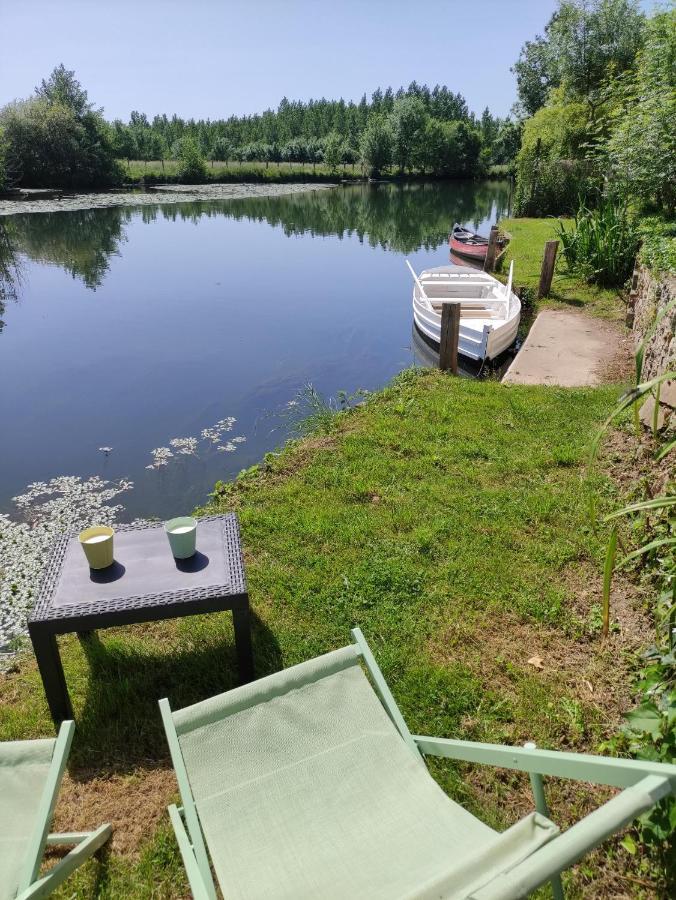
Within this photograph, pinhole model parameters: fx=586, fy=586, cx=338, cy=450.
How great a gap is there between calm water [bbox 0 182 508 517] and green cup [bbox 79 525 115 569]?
10.8 feet

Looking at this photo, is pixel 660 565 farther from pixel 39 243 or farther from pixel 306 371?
pixel 39 243

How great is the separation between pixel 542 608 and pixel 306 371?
750cm

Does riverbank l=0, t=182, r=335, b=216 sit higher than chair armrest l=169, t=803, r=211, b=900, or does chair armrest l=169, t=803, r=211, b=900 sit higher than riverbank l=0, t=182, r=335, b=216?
riverbank l=0, t=182, r=335, b=216

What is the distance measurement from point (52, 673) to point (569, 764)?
2.39 metres

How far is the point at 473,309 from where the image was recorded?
422 inches

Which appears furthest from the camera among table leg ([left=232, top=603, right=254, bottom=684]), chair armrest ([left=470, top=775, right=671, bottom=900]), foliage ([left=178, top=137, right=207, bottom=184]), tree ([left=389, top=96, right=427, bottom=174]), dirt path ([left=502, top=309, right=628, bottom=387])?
tree ([left=389, top=96, right=427, bottom=174])

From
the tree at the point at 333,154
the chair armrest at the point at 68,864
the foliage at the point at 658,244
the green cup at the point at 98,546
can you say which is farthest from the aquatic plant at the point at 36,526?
the tree at the point at 333,154

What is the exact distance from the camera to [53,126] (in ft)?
146

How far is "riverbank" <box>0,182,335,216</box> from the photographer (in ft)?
109

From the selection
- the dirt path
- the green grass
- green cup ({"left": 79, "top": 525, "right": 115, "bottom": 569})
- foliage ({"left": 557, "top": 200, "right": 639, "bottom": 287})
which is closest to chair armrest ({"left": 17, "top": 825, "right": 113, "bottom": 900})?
green cup ({"left": 79, "top": 525, "right": 115, "bottom": 569})

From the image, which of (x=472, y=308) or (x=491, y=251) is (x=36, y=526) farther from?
(x=491, y=251)

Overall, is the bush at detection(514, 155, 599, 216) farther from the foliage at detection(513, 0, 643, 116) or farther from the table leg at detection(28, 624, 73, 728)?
the table leg at detection(28, 624, 73, 728)

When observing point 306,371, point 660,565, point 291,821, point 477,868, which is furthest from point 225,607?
point 306,371

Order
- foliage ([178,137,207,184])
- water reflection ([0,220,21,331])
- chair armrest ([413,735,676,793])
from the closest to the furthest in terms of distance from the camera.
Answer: chair armrest ([413,735,676,793]) < water reflection ([0,220,21,331]) < foliage ([178,137,207,184])
